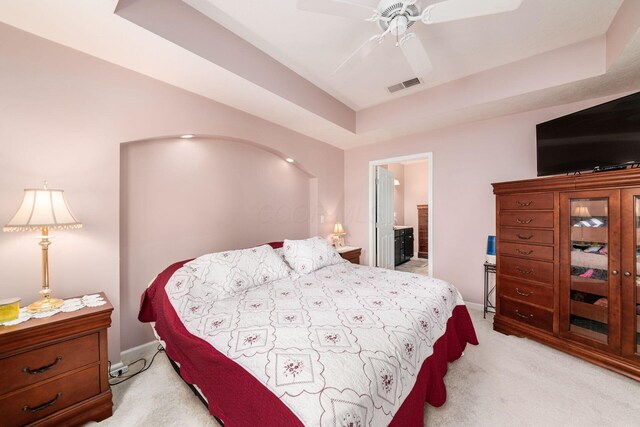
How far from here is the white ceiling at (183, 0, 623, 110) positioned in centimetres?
177

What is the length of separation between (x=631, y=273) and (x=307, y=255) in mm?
2625

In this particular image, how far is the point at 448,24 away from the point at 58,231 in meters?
3.35

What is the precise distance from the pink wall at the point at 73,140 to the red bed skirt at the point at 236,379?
0.52m

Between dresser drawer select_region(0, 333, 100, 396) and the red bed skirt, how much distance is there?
1.28 ft

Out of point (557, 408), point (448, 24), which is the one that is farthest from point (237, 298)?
point (448, 24)

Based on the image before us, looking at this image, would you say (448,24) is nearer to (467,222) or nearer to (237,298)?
(467,222)

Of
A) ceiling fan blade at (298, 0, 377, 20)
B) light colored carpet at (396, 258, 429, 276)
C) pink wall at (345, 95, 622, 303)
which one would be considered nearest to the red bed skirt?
pink wall at (345, 95, 622, 303)

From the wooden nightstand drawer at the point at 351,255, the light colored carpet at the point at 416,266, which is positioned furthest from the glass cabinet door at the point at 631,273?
the light colored carpet at the point at 416,266

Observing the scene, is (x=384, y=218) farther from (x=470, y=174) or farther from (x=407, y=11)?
(x=407, y=11)

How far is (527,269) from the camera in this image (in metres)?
2.37

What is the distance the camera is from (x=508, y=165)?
9.52 ft

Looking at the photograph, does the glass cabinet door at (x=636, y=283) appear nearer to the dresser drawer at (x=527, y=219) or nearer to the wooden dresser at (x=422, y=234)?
the dresser drawer at (x=527, y=219)

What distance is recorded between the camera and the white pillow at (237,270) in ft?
6.18

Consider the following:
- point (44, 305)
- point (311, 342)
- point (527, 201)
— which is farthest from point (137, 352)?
point (527, 201)
